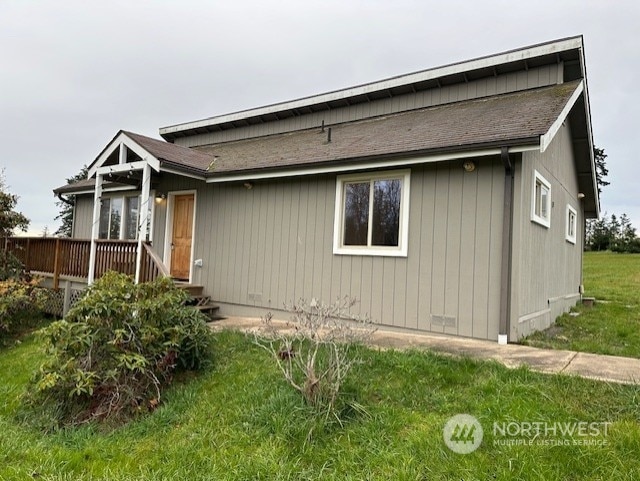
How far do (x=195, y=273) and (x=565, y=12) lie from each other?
1236cm

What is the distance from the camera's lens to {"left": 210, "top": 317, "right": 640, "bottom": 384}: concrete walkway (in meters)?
3.92

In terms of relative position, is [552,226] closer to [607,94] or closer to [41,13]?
[41,13]

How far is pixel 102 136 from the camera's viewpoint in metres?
22.6

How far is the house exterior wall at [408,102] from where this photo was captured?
7605 millimetres

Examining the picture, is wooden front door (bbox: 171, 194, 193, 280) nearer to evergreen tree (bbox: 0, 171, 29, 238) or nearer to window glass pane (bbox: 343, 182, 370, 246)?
evergreen tree (bbox: 0, 171, 29, 238)

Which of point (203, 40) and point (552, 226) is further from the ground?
point (203, 40)

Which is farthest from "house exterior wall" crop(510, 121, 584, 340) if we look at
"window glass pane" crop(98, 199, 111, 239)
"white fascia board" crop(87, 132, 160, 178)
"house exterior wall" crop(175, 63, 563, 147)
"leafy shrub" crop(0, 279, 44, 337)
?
"window glass pane" crop(98, 199, 111, 239)

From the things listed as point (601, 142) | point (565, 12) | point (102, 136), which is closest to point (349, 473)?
point (565, 12)

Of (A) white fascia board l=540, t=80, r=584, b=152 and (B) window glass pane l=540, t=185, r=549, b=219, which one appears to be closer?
(A) white fascia board l=540, t=80, r=584, b=152

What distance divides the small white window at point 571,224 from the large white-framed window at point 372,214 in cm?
554
